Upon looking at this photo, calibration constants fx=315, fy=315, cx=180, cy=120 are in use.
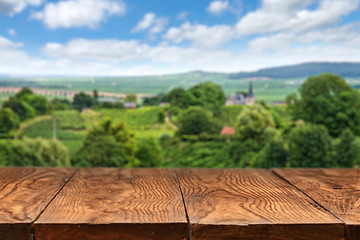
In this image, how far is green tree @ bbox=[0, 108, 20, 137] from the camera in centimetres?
2547

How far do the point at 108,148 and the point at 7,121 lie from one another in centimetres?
1275

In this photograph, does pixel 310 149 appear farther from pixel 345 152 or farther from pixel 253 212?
pixel 253 212

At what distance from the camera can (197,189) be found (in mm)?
586

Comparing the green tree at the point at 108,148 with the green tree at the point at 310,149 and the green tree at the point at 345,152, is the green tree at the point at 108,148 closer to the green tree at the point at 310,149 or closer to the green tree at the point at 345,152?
the green tree at the point at 310,149

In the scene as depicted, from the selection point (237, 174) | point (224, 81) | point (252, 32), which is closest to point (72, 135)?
point (224, 81)

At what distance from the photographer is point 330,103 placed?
64.5 ft

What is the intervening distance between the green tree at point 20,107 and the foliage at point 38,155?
26.0 feet

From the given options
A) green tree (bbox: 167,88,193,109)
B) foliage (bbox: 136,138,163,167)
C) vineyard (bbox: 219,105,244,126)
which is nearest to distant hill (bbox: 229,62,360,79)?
vineyard (bbox: 219,105,244,126)

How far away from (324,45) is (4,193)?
57.9 meters

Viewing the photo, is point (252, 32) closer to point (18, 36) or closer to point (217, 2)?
point (217, 2)

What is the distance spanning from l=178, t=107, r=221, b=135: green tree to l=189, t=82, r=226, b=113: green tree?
409 centimetres

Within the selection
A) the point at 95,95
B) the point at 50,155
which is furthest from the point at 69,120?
the point at 50,155

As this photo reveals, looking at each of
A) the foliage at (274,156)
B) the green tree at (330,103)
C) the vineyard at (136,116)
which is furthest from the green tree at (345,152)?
the vineyard at (136,116)

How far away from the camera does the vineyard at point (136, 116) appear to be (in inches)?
1147
